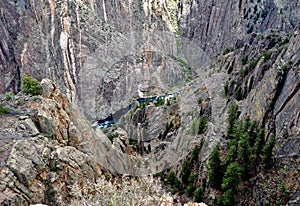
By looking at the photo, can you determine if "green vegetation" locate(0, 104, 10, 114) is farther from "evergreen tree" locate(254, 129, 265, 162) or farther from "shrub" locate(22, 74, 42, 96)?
"evergreen tree" locate(254, 129, 265, 162)

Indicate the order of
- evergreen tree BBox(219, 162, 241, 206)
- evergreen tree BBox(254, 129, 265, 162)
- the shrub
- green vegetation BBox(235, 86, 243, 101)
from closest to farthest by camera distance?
evergreen tree BBox(219, 162, 241, 206), the shrub, evergreen tree BBox(254, 129, 265, 162), green vegetation BBox(235, 86, 243, 101)

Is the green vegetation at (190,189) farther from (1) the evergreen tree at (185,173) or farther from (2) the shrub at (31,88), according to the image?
(2) the shrub at (31,88)

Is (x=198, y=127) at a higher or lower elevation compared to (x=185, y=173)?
higher

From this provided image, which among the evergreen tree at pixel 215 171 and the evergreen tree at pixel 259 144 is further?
the evergreen tree at pixel 215 171

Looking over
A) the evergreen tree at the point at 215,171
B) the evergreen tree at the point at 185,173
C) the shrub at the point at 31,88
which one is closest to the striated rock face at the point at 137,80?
the shrub at the point at 31,88

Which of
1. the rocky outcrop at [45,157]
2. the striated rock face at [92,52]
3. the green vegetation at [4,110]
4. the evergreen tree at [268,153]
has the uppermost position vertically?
the green vegetation at [4,110]

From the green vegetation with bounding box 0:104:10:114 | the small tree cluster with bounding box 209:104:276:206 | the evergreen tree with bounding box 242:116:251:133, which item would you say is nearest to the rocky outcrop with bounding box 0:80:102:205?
the green vegetation with bounding box 0:104:10:114

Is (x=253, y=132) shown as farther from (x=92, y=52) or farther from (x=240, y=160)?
(x=92, y=52)

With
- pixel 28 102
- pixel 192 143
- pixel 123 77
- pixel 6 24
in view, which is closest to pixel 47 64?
pixel 6 24

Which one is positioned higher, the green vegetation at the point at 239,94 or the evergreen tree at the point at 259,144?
the evergreen tree at the point at 259,144

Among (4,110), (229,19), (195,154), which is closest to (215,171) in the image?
(195,154)

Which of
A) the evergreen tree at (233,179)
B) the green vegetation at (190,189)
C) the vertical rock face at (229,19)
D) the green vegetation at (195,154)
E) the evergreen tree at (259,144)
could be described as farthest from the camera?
the vertical rock face at (229,19)

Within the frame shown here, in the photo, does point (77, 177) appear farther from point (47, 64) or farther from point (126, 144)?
point (47, 64)

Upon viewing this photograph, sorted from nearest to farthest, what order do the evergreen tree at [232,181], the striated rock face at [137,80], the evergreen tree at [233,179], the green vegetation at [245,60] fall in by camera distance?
the striated rock face at [137,80] → the evergreen tree at [232,181] → the evergreen tree at [233,179] → the green vegetation at [245,60]
